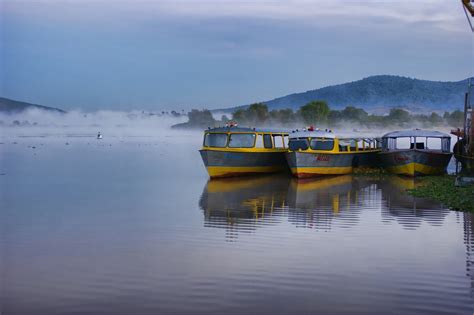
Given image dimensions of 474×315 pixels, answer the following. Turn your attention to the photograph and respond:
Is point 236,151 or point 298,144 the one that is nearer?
point 236,151

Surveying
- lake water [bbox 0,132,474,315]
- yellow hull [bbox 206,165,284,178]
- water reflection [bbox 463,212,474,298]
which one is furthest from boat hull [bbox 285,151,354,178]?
water reflection [bbox 463,212,474,298]

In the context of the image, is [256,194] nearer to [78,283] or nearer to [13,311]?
[78,283]

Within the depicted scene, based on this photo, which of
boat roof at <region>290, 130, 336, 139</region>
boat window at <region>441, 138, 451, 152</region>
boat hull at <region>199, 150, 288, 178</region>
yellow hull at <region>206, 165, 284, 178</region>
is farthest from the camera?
boat window at <region>441, 138, 451, 152</region>

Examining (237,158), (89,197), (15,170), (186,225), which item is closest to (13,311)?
(186,225)

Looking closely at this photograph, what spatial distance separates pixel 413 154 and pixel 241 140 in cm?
916

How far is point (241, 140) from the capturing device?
121ft

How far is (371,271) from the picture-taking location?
14.8 meters

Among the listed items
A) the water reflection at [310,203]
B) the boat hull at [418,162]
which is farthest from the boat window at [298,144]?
the boat hull at [418,162]

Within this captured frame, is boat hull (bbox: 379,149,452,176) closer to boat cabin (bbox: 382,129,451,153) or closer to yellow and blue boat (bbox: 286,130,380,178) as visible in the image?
boat cabin (bbox: 382,129,451,153)

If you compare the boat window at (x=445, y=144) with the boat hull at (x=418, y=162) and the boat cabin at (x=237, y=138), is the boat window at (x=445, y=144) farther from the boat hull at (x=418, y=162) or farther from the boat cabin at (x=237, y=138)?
the boat cabin at (x=237, y=138)

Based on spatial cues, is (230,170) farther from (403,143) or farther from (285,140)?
(403,143)

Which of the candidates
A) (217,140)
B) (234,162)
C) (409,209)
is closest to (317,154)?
(234,162)

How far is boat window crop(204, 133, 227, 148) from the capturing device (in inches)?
1447

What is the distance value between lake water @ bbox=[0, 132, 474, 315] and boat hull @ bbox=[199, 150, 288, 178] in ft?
18.2
